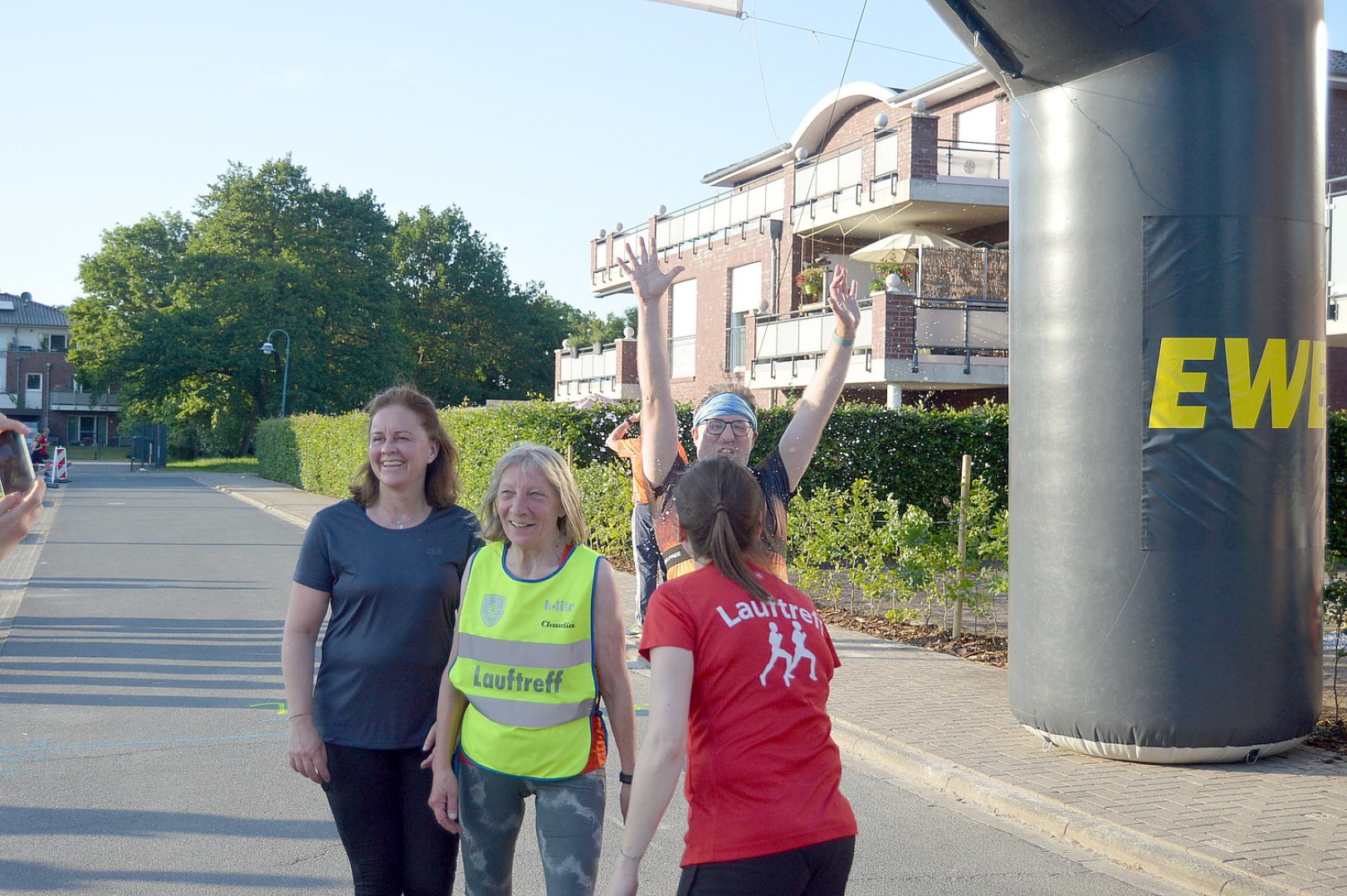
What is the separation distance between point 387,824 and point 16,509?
145 centimetres

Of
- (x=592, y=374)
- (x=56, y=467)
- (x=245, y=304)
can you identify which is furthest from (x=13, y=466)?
(x=245, y=304)

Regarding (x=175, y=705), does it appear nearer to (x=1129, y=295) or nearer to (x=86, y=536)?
(x=1129, y=295)

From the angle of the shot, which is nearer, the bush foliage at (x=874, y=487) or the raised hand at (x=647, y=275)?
the raised hand at (x=647, y=275)

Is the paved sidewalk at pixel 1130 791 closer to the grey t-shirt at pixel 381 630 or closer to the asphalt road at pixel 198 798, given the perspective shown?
the asphalt road at pixel 198 798

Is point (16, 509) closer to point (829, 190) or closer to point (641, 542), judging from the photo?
point (641, 542)

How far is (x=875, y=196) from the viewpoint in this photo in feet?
79.5

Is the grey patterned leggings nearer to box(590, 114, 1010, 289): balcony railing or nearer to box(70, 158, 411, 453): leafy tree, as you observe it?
box(590, 114, 1010, 289): balcony railing

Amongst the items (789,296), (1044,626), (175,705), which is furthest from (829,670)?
(789,296)

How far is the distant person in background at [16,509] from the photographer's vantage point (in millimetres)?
2279

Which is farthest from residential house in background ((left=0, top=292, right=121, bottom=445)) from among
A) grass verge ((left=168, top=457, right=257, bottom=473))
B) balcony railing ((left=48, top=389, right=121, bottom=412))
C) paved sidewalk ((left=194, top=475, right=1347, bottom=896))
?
paved sidewalk ((left=194, top=475, right=1347, bottom=896))

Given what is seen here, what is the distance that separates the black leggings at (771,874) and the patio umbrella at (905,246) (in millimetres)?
21771

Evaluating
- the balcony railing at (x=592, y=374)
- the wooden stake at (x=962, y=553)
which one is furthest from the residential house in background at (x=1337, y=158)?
the balcony railing at (x=592, y=374)

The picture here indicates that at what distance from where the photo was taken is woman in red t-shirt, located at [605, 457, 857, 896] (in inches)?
99.0

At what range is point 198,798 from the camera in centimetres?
583
